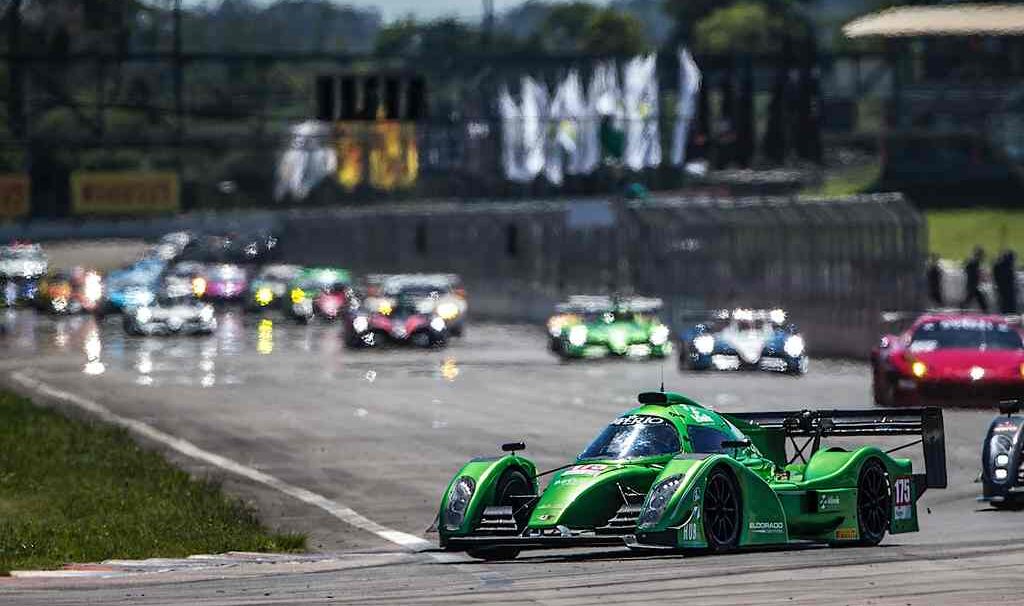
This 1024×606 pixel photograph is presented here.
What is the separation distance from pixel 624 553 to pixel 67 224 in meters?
125

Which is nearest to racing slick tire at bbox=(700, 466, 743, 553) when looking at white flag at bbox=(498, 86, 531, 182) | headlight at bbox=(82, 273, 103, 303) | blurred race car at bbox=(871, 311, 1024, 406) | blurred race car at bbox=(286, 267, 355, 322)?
blurred race car at bbox=(871, 311, 1024, 406)

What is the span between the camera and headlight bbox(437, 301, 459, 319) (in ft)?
181

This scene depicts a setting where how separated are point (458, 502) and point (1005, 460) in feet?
16.9

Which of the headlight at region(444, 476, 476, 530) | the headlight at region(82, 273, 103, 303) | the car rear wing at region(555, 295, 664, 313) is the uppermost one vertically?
the headlight at region(444, 476, 476, 530)

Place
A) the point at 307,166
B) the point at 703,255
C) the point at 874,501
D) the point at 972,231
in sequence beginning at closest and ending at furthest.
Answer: the point at 874,501
the point at 703,255
the point at 972,231
the point at 307,166

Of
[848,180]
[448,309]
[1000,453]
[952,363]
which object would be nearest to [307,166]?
[848,180]

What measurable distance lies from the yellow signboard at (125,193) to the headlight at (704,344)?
67.4 meters

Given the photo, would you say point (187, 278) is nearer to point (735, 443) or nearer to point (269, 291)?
point (269, 291)

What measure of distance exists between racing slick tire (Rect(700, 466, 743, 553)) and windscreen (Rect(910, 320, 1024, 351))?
49.1 ft

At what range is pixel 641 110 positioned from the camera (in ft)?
308

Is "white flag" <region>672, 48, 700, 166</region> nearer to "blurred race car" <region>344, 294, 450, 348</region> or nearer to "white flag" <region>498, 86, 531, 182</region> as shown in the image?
"white flag" <region>498, 86, 531, 182</region>

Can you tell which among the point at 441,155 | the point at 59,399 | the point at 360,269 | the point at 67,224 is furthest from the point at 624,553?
the point at 67,224

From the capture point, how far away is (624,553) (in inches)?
607

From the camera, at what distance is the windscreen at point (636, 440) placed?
15695 millimetres
